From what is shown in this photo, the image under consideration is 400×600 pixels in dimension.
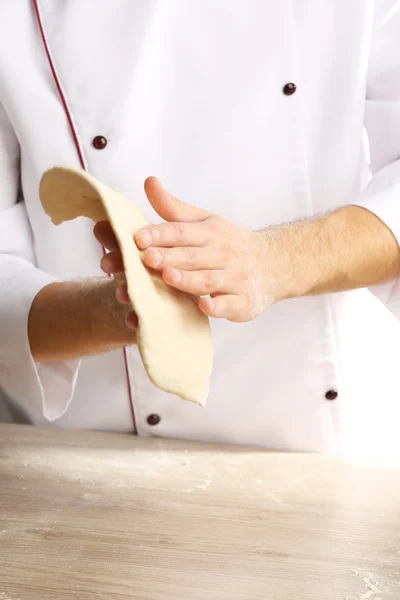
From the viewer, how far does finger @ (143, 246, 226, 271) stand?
78 cm

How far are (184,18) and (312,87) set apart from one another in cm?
23

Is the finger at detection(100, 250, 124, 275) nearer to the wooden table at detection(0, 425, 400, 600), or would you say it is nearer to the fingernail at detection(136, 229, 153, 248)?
the fingernail at detection(136, 229, 153, 248)

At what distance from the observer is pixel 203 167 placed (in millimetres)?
1201

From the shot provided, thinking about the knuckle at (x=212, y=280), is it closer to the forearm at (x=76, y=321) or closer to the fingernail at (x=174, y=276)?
the fingernail at (x=174, y=276)

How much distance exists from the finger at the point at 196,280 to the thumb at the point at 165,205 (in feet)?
0.26

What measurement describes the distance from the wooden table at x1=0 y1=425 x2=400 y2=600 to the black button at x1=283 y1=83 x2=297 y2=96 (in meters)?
0.57

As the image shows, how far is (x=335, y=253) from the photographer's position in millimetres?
1030

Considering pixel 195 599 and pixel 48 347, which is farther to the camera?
pixel 48 347

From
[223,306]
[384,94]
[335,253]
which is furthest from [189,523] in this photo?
[384,94]

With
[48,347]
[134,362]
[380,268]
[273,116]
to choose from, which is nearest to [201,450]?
[134,362]

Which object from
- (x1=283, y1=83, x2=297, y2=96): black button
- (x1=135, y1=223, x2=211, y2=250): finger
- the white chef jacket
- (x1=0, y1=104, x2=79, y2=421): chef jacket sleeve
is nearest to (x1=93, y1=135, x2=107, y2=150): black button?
the white chef jacket

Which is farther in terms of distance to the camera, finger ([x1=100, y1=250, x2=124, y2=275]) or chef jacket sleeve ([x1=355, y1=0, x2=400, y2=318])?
chef jacket sleeve ([x1=355, y1=0, x2=400, y2=318])

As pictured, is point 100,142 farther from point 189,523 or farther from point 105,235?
point 189,523

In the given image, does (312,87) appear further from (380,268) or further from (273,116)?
(380,268)
